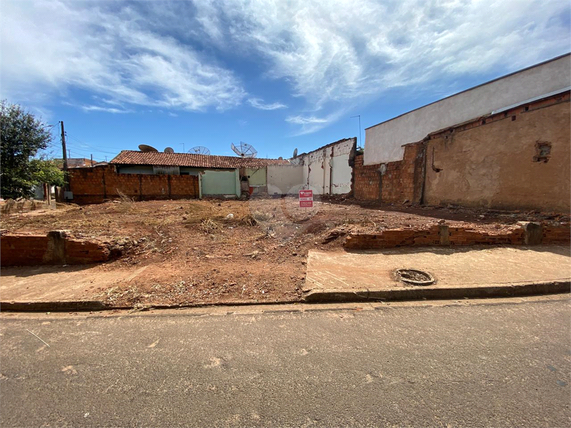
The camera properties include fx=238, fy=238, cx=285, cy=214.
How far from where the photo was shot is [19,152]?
12.6m

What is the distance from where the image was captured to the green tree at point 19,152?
11977 mm

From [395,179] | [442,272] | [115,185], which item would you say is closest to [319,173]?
[395,179]

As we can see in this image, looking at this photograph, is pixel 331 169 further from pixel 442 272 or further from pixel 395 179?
pixel 442 272

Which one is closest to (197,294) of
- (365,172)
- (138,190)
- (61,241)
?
(61,241)

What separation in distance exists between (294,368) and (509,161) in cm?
982

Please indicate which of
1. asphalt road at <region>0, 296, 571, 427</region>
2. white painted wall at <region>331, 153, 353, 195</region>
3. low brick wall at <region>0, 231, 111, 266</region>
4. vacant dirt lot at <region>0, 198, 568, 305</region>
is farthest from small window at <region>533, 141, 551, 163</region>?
low brick wall at <region>0, 231, 111, 266</region>

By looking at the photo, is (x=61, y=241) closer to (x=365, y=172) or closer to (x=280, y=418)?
(x=280, y=418)

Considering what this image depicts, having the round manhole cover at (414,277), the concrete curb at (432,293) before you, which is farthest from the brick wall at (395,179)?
the round manhole cover at (414,277)

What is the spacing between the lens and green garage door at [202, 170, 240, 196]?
2011cm

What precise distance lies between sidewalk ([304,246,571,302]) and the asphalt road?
1.23 feet

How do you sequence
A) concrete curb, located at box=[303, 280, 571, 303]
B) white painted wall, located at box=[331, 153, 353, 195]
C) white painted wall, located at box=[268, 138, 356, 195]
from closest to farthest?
concrete curb, located at box=[303, 280, 571, 303]
white painted wall, located at box=[331, 153, 353, 195]
white painted wall, located at box=[268, 138, 356, 195]

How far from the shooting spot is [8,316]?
325 centimetres

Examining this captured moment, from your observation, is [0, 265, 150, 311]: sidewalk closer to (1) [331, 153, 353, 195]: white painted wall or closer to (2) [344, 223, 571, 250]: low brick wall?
(2) [344, 223, 571, 250]: low brick wall

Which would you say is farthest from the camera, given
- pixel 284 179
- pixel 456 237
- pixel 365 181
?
pixel 284 179
